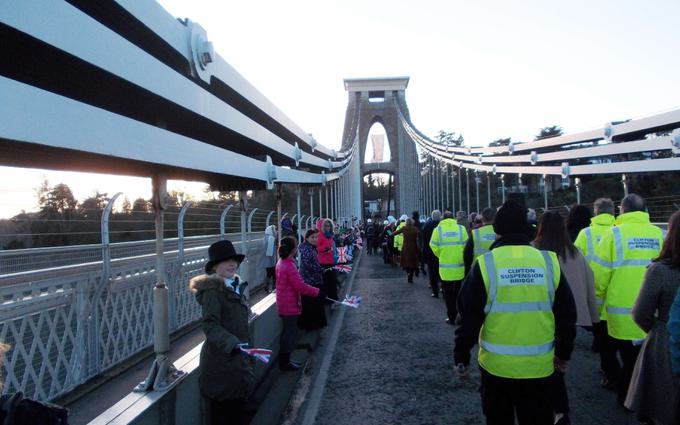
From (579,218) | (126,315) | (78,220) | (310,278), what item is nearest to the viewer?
(78,220)

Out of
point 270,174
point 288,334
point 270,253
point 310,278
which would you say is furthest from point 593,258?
point 270,253

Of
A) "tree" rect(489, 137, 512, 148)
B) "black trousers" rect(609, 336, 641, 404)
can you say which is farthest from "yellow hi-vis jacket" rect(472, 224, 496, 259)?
"tree" rect(489, 137, 512, 148)

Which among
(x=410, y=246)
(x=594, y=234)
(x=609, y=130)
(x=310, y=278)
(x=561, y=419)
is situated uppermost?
(x=609, y=130)

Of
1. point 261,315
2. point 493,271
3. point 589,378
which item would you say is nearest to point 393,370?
point 261,315

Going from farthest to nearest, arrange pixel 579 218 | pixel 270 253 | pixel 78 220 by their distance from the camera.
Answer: pixel 270 253 < pixel 579 218 < pixel 78 220

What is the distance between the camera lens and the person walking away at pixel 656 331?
3.05m

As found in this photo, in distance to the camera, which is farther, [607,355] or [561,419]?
[607,355]

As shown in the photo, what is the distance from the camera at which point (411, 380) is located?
17.6ft

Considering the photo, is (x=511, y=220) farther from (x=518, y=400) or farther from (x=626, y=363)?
(x=626, y=363)

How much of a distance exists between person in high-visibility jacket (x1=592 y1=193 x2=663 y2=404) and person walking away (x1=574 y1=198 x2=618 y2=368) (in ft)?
0.82

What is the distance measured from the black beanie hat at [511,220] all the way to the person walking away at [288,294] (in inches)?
108

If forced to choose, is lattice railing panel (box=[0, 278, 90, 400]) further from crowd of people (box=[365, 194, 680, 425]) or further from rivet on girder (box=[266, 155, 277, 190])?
crowd of people (box=[365, 194, 680, 425])

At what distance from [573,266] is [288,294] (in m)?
2.77

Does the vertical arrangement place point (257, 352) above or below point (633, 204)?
below
